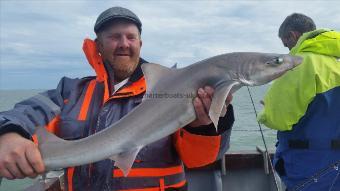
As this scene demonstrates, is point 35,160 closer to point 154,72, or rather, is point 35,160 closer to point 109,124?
point 109,124

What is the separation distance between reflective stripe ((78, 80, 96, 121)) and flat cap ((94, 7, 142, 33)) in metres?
0.59

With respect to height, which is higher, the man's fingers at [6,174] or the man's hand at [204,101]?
the man's hand at [204,101]

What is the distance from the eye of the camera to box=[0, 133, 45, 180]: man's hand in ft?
9.55

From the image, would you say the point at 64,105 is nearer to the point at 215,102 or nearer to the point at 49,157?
the point at 49,157

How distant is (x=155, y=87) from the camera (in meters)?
3.20

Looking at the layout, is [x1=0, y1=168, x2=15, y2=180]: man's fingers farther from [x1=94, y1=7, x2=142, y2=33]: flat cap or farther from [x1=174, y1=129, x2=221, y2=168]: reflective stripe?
[x1=94, y1=7, x2=142, y2=33]: flat cap

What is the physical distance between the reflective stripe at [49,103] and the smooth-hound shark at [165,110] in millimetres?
564

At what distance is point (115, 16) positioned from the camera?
158 inches

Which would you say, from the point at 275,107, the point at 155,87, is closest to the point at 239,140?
the point at 275,107

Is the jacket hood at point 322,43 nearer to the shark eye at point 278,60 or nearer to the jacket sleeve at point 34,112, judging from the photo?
the shark eye at point 278,60

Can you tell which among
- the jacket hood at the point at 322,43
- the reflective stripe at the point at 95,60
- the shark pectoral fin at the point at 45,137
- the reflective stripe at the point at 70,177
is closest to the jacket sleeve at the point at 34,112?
the shark pectoral fin at the point at 45,137

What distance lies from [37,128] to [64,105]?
0.70 m

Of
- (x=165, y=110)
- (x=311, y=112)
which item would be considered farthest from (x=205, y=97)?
(x=311, y=112)

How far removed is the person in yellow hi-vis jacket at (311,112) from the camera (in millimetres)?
4395
